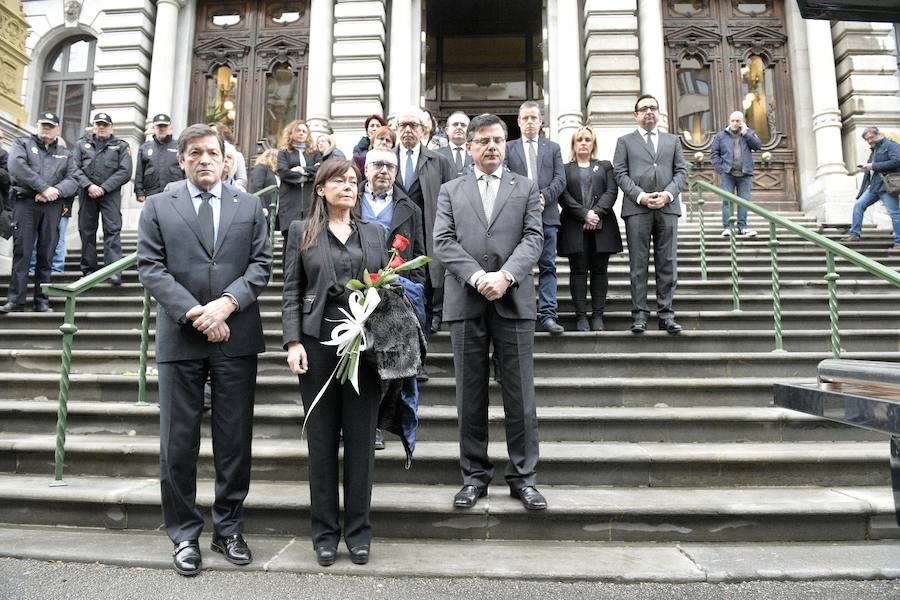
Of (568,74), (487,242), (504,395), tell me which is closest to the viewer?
(504,395)

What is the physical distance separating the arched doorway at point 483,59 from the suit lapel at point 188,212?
13085 mm

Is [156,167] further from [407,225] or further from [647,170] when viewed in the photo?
[647,170]

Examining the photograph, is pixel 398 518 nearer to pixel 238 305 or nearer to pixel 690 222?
pixel 238 305

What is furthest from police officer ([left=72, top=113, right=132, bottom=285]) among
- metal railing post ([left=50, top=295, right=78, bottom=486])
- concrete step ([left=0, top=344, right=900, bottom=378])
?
concrete step ([left=0, top=344, right=900, bottom=378])

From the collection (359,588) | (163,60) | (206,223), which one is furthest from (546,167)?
(163,60)

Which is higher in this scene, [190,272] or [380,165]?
[380,165]

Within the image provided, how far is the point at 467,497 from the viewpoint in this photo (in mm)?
3611

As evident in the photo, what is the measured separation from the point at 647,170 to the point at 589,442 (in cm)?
287

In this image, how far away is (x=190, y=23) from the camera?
47.6 feet

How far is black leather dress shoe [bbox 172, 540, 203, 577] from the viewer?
10.1ft

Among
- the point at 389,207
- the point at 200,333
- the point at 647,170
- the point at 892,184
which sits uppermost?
the point at 892,184

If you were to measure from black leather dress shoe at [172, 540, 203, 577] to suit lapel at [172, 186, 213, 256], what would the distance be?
1.56 metres

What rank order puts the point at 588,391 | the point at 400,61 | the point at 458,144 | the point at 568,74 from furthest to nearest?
the point at 400,61, the point at 568,74, the point at 458,144, the point at 588,391

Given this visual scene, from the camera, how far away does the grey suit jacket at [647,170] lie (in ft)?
19.3
